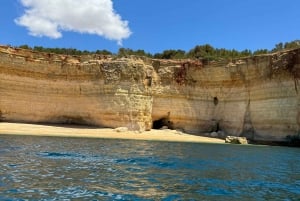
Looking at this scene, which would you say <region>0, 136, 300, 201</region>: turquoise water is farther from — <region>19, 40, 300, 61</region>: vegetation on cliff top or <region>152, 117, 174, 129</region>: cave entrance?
<region>19, 40, 300, 61</region>: vegetation on cliff top

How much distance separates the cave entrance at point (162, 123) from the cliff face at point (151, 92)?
0.36 ft

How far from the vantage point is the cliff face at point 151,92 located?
3475 centimetres

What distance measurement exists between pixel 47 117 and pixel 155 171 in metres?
27.3

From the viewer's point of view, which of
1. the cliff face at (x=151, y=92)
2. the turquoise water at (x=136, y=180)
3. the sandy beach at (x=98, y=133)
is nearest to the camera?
the turquoise water at (x=136, y=180)

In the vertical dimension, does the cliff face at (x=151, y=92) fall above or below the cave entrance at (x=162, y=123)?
above

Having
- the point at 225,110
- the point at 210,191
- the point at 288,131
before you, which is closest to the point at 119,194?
the point at 210,191

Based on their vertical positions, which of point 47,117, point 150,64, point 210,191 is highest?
point 150,64

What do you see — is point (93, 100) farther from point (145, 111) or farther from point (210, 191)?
point (210, 191)

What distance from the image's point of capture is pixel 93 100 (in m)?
37.8

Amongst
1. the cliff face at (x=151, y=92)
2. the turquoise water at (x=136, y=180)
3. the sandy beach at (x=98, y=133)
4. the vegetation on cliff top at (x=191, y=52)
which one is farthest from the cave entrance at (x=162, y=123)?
the turquoise water at (x=136, y=180)

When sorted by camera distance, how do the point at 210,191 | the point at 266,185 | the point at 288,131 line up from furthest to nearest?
the point at 288,131 < the point at 266,185 < the point at 210,191

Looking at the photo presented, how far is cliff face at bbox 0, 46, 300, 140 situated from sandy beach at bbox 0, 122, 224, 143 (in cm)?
213

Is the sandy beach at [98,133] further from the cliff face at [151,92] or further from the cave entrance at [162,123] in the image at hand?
the cave entrance at [162,123]

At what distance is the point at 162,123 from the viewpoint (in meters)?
41.4
